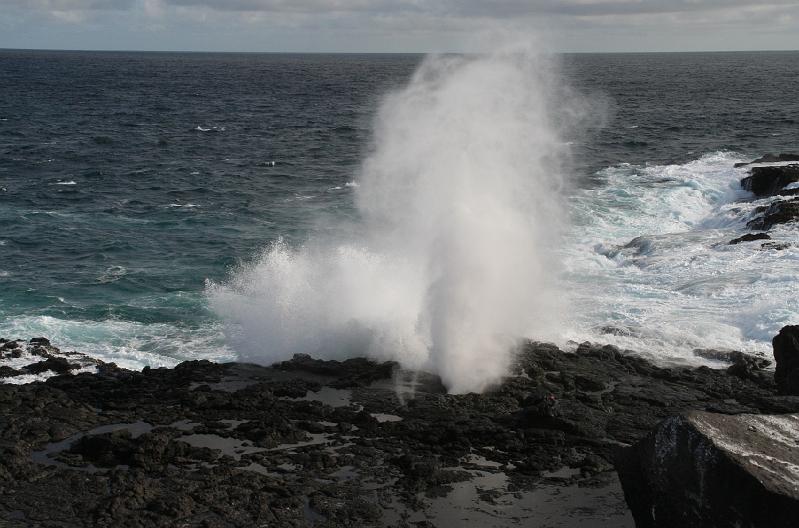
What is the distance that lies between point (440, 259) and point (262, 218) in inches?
710

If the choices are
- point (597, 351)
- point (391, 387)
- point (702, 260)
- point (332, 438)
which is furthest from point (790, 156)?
point (332, 438)

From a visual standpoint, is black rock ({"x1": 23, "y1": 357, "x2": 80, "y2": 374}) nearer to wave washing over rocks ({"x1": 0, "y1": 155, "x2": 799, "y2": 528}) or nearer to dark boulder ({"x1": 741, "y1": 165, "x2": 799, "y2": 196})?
wave washing over rocks ({"x1": 0, "y1": 155, "x2": 799, "y2": 528})

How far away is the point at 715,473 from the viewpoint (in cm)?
1393

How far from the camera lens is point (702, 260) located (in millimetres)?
33531

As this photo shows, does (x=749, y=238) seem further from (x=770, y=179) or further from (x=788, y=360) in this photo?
(x=788, y=360)

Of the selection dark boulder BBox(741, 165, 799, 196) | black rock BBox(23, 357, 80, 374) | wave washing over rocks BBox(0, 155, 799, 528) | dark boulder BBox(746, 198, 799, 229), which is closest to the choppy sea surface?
dark boulder BBox(746, 198, 799, 229)

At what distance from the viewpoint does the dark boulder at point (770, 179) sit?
4375 cm

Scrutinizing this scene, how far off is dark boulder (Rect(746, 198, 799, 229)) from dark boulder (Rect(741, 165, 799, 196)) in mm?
5075

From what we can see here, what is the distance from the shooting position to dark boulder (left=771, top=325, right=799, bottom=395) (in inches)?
848

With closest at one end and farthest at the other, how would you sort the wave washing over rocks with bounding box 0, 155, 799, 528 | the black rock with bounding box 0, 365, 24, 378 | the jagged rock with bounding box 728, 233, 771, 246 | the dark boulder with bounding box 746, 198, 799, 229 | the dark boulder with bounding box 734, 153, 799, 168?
the wave washing over rocks with bounding box 0, 155, 799, 528
the black rock with bounding box 0, 365, 24, 378
the jagged rock with bounding box 728, 233, 771, 246
the dark boulder with bounding box 746, 198, 799, 229
the dark boulder with bounding box 734, 153, 799, 168

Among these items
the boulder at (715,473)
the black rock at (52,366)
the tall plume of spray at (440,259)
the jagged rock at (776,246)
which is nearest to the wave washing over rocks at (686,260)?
the jagged rock at (776,246)

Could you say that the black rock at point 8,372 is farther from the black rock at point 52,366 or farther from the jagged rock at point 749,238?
the jagged rock at point 749,238

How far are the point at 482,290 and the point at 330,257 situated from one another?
6869 millimetres

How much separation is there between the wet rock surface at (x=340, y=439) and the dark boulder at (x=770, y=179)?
22.9 meters
